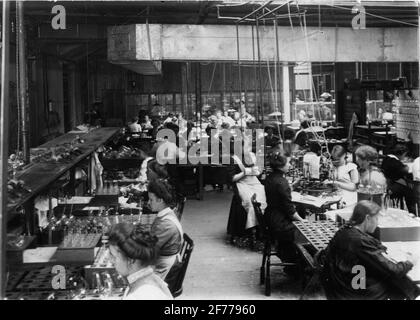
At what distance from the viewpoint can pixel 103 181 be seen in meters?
9.84

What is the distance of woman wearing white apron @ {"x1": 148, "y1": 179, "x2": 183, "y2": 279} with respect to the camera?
4.67m

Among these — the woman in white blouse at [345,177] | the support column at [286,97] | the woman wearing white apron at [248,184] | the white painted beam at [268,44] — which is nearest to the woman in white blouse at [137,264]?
the woman in white blouse at [345,177]

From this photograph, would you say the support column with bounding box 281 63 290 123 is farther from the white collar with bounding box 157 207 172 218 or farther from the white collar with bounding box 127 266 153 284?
the white collar with bounding box 127 266 153 284

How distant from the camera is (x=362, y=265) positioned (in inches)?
168

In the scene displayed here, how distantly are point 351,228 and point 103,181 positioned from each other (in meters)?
6.17

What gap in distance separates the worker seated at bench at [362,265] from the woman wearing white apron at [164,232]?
1.23 m

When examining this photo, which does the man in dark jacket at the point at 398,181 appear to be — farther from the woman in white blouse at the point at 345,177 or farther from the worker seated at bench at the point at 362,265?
the worker seated at bench at the point at 362,265

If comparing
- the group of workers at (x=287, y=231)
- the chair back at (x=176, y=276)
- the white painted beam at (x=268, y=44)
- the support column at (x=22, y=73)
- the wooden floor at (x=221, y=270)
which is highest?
the white painted beam at (x=268, y=44)

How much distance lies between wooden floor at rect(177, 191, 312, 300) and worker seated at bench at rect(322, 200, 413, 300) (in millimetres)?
1504

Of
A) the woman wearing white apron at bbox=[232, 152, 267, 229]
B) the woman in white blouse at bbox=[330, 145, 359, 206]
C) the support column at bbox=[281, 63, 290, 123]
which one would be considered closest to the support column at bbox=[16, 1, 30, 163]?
the woman wearing white apron at bbox=[232, 152, 267, 229]

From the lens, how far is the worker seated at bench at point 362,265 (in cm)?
421

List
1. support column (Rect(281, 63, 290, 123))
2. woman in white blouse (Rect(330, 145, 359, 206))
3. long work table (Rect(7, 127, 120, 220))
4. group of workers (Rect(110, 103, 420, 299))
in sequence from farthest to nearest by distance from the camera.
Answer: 1. support column (Rect(281, 63, 290, 123))
2. woman in white blouse (Rect(330, 145, 359, 206))
3. long work table (Rect(7, 127, 120, 220))
4. group of workers (Rect(110, 103, 420, 299))
